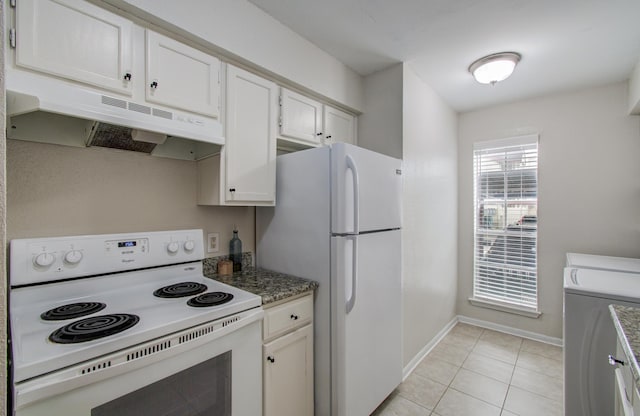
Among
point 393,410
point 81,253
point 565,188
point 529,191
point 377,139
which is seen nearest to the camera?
point 81,253

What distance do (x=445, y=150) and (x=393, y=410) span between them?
8.10 ft

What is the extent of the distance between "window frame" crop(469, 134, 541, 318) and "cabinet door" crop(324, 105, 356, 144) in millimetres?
1723

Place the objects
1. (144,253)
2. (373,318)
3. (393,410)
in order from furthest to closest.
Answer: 1. (393,410)
2. (373,318)
3. (144,253)

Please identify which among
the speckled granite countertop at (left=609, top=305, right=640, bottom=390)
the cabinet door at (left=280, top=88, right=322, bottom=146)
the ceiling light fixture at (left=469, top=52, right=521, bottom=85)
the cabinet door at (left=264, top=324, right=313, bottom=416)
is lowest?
the cabinet door at (left=264, top=324, right=313, bottom=416)

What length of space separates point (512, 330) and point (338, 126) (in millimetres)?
2877

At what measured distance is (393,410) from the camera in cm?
194

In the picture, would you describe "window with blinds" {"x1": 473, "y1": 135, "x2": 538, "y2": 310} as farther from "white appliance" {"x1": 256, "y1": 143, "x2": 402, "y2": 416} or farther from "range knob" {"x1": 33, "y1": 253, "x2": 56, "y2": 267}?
"range knob" {"x1": 33, "y1": 253, "x2": 56, "y2": 267}

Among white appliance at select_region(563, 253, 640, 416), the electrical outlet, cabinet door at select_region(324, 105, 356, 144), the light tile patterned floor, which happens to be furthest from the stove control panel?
white appliance at select_region(563, 253, 640, 416)

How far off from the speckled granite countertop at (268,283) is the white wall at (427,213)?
3.39 ft

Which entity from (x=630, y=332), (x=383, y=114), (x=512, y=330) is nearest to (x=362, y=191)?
(x=383, y=114)

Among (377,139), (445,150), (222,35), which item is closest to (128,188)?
(222,35)

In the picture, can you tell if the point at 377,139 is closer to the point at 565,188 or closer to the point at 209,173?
the point at 209,173

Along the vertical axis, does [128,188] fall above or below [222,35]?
below

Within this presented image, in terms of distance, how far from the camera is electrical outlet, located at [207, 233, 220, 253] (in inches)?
72.4
